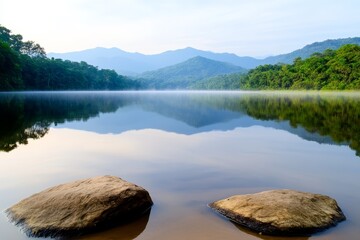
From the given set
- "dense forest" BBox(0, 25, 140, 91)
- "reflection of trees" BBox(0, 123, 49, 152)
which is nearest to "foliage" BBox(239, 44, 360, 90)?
"dense forest" BBox(0, 25, 140, 91)

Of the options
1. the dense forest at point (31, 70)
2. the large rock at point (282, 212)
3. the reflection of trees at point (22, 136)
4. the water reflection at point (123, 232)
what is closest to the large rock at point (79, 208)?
the water reflection at point (123, 232)

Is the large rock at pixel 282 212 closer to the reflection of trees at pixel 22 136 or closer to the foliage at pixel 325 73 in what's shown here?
the reflection of trees at pixel 22 136

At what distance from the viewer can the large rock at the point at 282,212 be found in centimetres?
618

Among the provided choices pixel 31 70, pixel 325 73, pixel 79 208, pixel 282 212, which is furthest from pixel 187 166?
pixel 31 70

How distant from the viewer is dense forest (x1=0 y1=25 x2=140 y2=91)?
81438 millimetres

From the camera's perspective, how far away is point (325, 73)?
100438 millimetres

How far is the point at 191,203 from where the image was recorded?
7.56 m

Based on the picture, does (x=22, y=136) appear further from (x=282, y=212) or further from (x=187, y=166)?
(x=282, y=212)

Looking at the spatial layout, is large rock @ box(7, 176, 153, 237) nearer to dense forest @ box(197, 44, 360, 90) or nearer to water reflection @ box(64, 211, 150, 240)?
A: water reflection @ box(64, 211, 150, 240)

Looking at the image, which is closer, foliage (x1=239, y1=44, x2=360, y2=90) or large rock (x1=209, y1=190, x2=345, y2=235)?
large rock (x1=209, y1=190, x2=345, y2=235)

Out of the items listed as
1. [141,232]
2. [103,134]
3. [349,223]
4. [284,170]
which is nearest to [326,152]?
[284,170]

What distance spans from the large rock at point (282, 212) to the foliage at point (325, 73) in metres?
91.0

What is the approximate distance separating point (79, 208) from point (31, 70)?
362 feet

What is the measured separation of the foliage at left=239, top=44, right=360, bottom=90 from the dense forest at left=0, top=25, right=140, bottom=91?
82860mm
